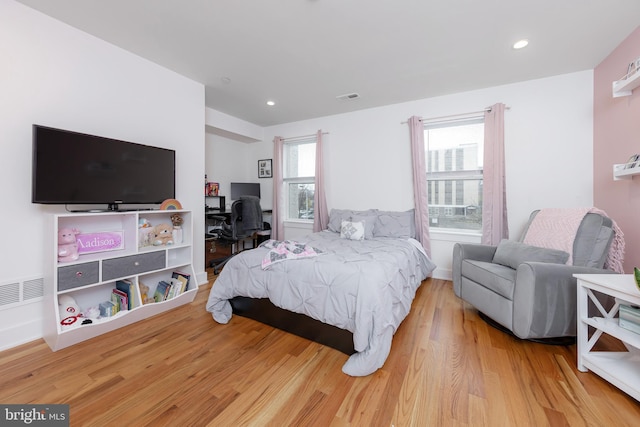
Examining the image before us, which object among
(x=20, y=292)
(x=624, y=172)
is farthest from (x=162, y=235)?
(x=624, y=172)

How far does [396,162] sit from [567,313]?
2466 millimetres

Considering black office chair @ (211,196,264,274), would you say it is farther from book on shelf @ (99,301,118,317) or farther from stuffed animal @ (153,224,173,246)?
book on shelf @ (99,301,118,317)

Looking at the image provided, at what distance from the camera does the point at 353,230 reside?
10.3ft

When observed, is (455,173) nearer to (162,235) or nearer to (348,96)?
(348,96)

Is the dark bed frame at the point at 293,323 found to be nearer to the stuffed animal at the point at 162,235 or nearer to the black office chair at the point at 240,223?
the stuffed animal at the point at 162,235

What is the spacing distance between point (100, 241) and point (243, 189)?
2607 millimetres

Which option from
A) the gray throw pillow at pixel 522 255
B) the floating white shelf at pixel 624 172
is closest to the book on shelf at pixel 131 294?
the gray throw pillow at pixel 522 255

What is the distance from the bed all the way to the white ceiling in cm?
186

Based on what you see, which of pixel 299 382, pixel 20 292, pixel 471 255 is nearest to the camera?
pixel 299 382

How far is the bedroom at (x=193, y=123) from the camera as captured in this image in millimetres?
1894

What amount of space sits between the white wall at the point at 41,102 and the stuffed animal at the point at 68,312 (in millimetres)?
190

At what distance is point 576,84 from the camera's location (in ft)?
9.00

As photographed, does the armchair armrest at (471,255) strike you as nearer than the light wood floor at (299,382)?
No

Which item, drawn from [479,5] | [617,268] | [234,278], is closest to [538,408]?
[617,268]
